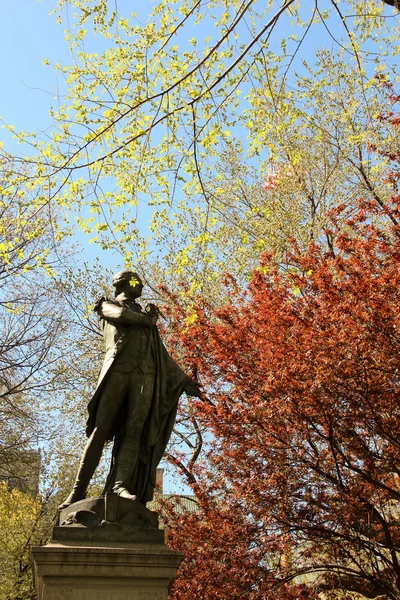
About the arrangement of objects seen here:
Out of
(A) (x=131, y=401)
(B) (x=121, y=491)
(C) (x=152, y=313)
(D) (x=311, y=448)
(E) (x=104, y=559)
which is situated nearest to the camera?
(E) (x=104, y=559)

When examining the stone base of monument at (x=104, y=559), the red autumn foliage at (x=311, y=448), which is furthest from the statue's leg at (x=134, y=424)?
the red autumn foliage at (x=311, y=448)

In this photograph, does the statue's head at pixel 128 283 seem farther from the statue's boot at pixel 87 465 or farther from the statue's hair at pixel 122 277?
the statue's boot at pixel 87 465

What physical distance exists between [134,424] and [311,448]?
5805mm

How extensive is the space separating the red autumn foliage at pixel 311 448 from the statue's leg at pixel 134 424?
13.0 feet

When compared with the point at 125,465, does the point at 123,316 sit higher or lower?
higher

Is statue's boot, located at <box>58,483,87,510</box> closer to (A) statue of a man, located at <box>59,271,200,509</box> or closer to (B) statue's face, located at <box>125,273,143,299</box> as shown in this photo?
(A) statue of a man, located at <box>59,271,200,509</box>

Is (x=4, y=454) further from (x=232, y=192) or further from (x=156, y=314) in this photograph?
(x=156, y=314)

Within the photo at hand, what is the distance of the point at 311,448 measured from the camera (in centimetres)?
1147

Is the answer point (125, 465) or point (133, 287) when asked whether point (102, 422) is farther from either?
point (133, 287)

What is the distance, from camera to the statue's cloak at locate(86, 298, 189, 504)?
6367 millimetres

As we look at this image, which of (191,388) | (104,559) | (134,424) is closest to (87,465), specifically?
(134,424)

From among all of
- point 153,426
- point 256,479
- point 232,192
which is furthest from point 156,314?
point 232,192

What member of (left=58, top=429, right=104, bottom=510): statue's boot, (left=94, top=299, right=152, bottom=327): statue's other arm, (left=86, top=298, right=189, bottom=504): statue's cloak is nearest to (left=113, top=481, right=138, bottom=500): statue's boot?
(left=86, top=298, right=189, bottom=504): statue's cloak

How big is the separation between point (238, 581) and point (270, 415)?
258 centimetres
